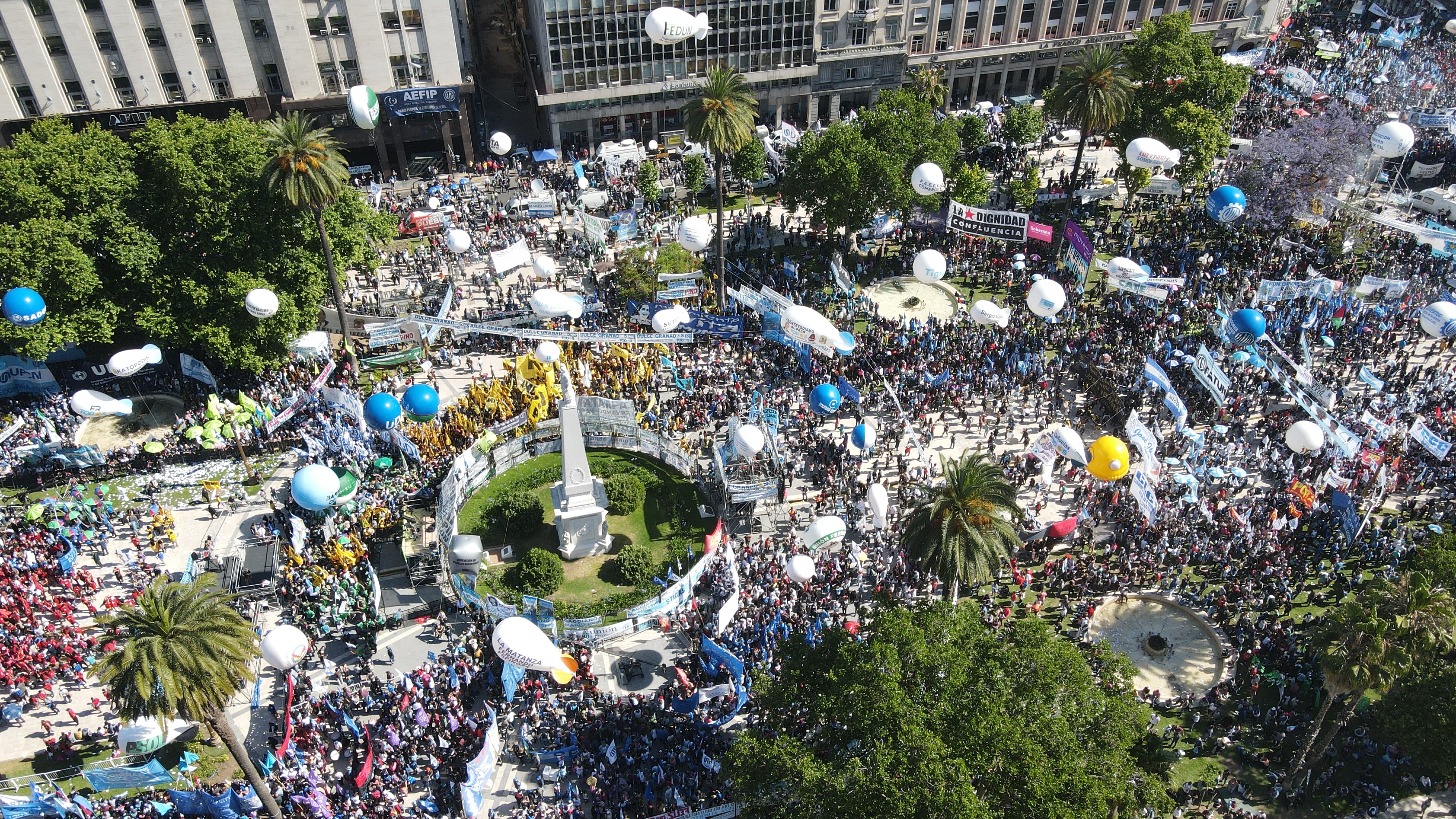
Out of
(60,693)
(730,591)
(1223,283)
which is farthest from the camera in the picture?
(1223,283)

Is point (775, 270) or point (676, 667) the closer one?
point (676, 667)

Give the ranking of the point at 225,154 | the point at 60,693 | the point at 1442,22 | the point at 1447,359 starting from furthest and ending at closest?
the point at 1442,22 → the point at 1447,359 → the point at 225,154 → the point at 60,693

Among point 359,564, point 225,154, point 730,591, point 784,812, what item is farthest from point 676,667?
point 225,154

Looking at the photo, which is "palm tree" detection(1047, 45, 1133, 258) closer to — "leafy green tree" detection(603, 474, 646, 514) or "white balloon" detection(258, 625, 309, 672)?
"leafy green tree" detection(603, 474, 646, 514)

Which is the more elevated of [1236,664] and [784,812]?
[784,812]

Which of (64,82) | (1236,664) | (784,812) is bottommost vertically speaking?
(1236,664)

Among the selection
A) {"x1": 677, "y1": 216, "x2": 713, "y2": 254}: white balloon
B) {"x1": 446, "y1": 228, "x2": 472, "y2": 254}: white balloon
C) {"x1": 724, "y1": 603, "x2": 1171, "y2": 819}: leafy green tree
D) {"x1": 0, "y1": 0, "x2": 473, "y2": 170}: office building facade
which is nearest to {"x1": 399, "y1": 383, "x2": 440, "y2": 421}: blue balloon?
{"x1": 446, "y1": 228, "x2": 472, "y2": 254}: white balloon

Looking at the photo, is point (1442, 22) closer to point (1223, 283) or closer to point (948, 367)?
point (1223, 283)
